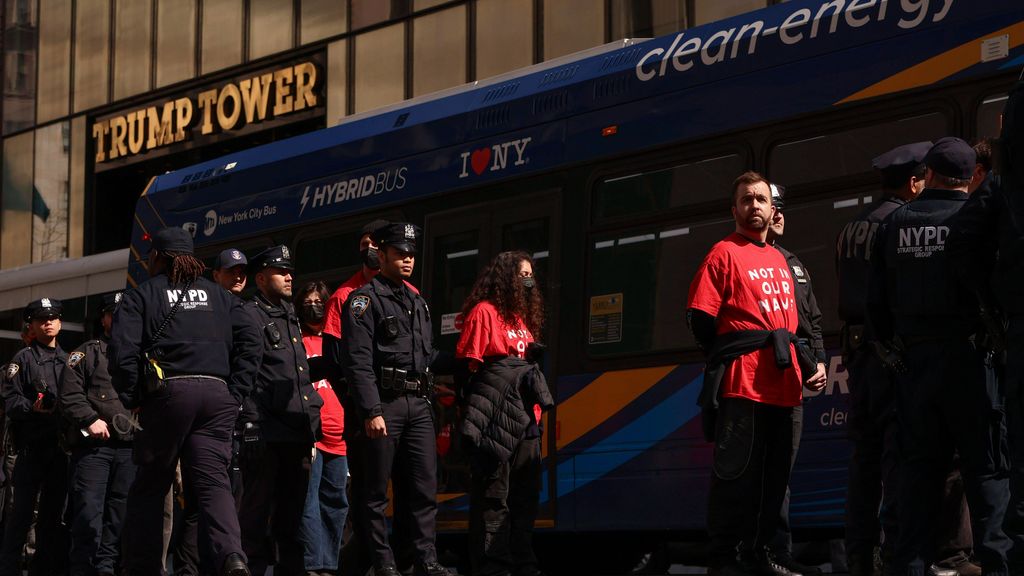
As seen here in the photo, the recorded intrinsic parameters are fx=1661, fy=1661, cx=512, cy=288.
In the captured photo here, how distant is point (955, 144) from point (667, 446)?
3191 millimetres

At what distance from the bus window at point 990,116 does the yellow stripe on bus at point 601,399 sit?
2.22 m

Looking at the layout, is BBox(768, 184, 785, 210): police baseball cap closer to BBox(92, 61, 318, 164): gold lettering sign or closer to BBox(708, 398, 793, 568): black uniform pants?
BBox(708, 398, 793, 568): black uniform pants

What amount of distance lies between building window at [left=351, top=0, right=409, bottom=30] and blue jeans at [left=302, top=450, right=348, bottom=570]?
1543cm

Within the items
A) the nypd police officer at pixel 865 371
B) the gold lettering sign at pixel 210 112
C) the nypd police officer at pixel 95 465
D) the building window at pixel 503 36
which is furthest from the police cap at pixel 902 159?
the gold lettering sign at pixel 210 112

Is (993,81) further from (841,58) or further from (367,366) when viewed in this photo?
(367,366)

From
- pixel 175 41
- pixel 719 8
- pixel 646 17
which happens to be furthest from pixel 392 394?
pixel 175 41

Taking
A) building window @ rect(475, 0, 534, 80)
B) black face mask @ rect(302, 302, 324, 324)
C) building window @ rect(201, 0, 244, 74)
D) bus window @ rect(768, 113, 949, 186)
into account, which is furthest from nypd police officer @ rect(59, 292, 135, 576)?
building window @ rect(201, 0, 244, 74)

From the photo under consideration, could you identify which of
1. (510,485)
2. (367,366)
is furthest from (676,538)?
(367,366)

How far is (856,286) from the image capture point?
724 cm

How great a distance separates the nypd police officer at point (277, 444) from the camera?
843cm

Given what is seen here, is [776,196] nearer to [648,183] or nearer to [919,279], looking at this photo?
[919,279]

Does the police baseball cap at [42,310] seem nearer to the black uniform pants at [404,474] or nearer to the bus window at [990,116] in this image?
the black uniform pants at [404,474]

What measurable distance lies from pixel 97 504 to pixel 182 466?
9.34 ft

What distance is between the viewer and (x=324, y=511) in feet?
30.0
